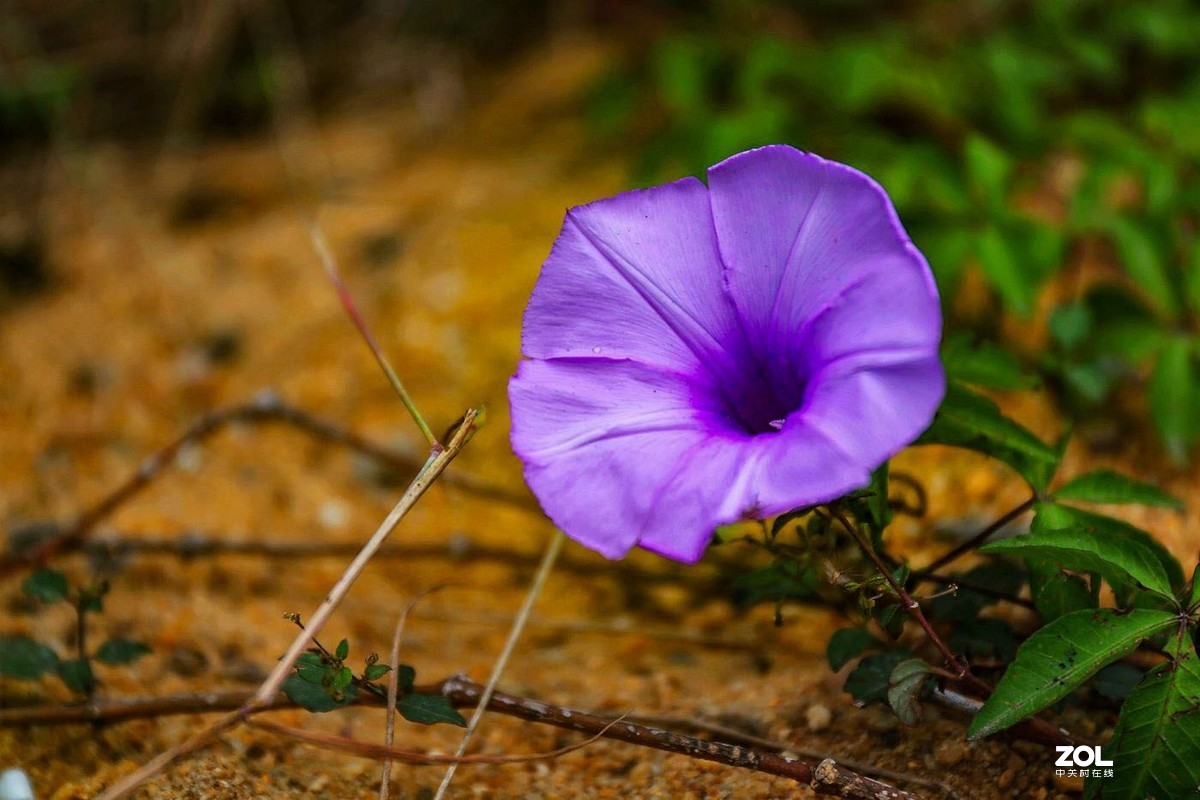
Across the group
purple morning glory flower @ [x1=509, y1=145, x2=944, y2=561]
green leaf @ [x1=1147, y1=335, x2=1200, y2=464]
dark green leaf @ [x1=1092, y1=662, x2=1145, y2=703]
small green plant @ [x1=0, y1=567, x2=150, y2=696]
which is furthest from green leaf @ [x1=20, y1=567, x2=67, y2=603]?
green leaf @ [x1=1147, y1=335, x2=1200, y2=464]

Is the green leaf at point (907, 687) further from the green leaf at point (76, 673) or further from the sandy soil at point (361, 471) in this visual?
the green leaf at point (76, 673)

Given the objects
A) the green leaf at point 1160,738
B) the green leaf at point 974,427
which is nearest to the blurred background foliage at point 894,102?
the green leaf at point 974,427

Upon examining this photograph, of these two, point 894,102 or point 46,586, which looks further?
point 894,102

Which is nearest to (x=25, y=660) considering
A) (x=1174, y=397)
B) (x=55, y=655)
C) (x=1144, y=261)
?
(x=55, y=655)

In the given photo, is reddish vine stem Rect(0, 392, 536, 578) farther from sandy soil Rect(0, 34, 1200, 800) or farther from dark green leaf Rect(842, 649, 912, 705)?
dark green leaf Rect(842, 649, 912, 705)

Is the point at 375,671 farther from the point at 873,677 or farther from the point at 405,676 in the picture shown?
the point at 873,677

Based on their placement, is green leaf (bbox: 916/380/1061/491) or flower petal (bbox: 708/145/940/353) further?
green leaf (bbox: 916/380/1061/491)
